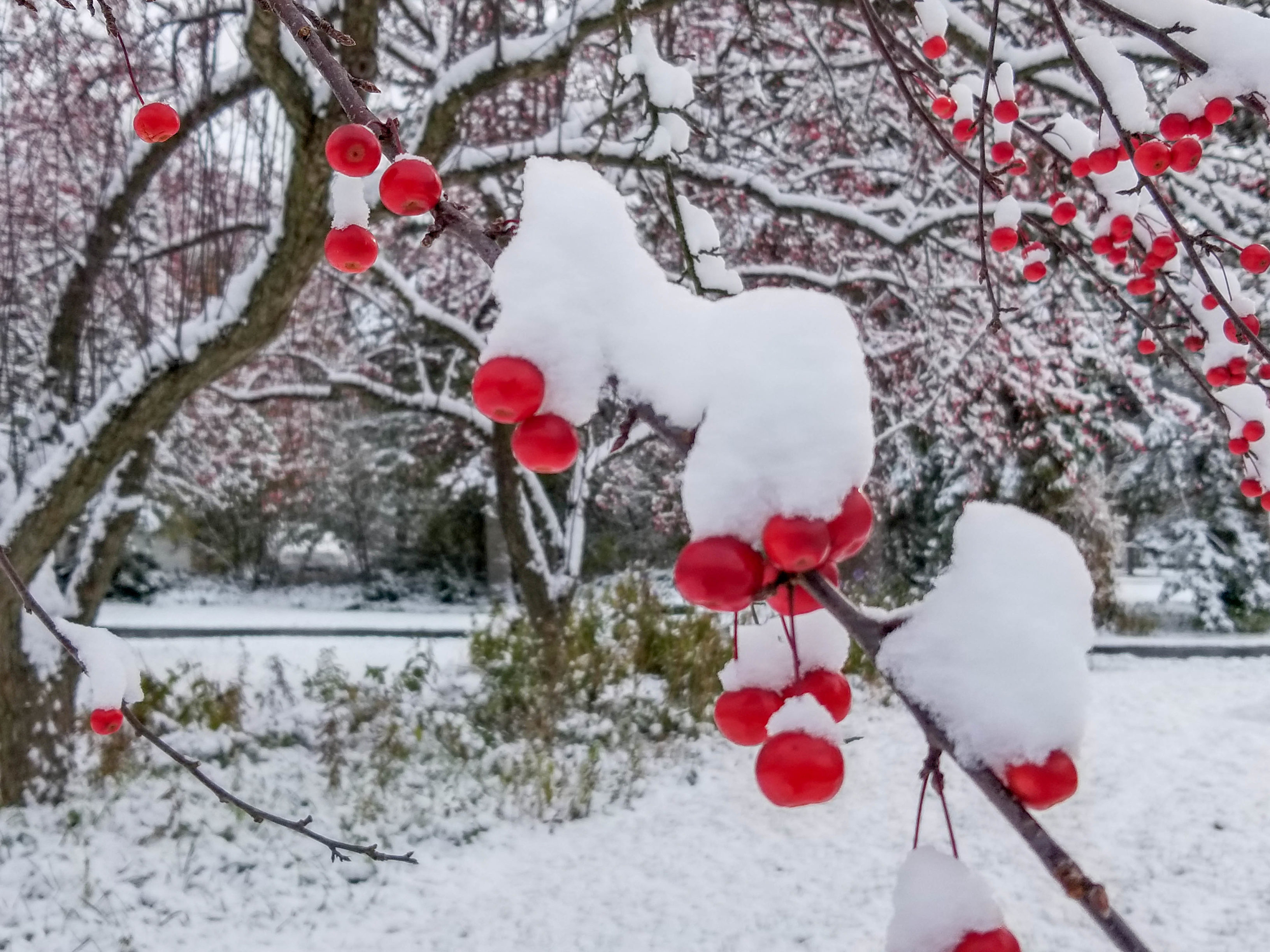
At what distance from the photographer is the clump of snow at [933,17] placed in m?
2.24

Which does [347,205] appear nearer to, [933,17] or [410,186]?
[410,186]

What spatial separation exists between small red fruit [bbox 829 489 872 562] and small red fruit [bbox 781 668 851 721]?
0.14m

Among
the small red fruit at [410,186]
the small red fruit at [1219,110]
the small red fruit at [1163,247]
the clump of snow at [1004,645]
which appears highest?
the small red fruit at [1219,110]

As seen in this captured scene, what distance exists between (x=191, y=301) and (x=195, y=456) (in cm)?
732

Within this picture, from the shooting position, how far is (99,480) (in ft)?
13.8

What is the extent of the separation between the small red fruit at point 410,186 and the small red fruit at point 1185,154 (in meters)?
1.41

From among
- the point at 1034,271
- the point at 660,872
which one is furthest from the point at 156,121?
the point at 660,872

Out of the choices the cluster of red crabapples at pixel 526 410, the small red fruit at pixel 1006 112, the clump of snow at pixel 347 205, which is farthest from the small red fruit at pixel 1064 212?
the cluster of red crabapples at pixel 526 410

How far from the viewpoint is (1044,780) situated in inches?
20.9

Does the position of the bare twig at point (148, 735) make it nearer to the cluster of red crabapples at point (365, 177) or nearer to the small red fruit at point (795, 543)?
the cluster of red crabapples at point (365, 177)

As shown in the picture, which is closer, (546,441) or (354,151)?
(546,441)

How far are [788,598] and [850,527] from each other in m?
0.07

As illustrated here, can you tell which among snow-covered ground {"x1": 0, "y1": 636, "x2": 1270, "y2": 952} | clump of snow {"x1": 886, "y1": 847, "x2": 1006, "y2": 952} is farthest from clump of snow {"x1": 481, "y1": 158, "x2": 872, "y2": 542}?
snow-covered ground {"x1": 0, "y1": 636, "x2": 1270, "y2": 952}

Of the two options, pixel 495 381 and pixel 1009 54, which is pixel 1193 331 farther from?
pixel 495 381
